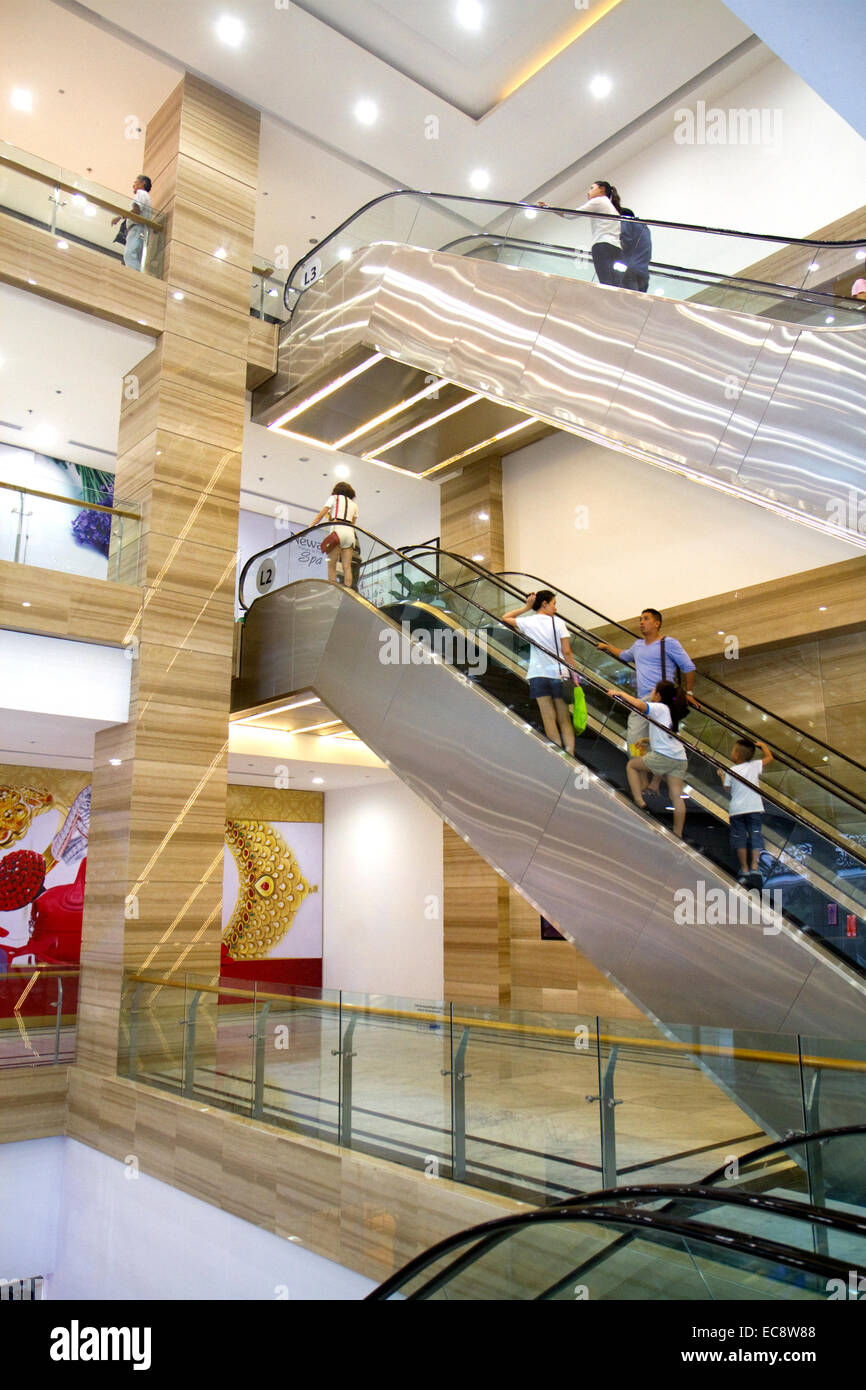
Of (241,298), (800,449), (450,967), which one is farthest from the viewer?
(450,967)

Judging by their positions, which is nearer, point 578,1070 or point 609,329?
point 578,1070

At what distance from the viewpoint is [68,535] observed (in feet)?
32.3

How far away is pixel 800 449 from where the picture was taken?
23.7 feet

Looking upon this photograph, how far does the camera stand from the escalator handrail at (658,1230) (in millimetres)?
2385

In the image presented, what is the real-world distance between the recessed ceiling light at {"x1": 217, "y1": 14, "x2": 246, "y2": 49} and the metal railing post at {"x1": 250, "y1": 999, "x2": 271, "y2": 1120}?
10.7 metres

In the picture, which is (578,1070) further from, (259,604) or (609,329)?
(259,604)

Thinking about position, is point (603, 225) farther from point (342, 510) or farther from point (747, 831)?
point (747, 831)

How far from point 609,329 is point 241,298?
4.96m

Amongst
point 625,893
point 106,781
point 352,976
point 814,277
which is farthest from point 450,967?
point 814,277

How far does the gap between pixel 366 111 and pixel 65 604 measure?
25.2ft

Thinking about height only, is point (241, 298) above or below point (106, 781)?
above

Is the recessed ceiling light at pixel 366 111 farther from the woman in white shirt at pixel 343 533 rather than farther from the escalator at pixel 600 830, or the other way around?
the escalator at pixel 600 830

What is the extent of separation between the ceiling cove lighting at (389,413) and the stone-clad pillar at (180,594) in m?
2.02

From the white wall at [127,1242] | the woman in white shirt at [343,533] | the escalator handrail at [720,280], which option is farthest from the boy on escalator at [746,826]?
the woman in white shirt at [343,533]
